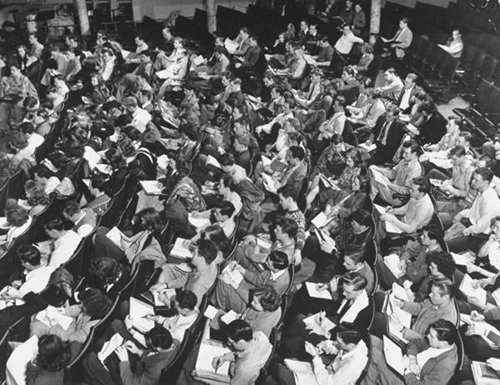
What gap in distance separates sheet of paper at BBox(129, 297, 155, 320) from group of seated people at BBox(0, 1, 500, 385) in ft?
0.06

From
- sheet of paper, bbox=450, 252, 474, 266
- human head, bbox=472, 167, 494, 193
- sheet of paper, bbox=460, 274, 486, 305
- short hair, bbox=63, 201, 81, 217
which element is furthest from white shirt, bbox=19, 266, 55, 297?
human head, bbox=472, 167, 494, 193

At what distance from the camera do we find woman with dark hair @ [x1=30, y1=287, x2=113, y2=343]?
4031 mm

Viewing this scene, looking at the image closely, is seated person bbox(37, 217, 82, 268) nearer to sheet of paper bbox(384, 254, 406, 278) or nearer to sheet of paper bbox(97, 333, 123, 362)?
sheet of paper bbox(97, 333, 123, 362)

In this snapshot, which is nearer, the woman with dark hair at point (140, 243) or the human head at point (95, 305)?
the human head at point (95, 305)

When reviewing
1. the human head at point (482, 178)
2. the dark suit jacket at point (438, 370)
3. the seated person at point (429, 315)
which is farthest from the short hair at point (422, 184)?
the dark suit jacket at point (438, 370)

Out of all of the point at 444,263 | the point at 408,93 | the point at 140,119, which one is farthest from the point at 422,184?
the point at 140,119

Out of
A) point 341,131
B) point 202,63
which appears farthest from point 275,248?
point 202,63

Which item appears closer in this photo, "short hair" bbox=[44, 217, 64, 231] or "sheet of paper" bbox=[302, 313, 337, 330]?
"sheet of paper" bbox=[302, 313, 337, 330]

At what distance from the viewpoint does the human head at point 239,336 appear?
376 centimetres

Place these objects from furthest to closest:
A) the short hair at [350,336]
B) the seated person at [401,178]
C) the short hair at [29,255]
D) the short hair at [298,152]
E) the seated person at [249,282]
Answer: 1. the short hair at [298,152]
2. the seated person at [401,178]
3. the short hair at [29,255]
4. the seated person at [249,282]
5. the short hair at [350,336]

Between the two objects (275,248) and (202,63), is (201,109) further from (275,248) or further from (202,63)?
(275,248)

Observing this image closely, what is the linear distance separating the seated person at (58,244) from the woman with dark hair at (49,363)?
142cm

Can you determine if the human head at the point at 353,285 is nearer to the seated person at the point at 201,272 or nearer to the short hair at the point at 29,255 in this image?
the seated person at the point at 201,272

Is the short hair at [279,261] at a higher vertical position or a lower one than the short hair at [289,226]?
lower
